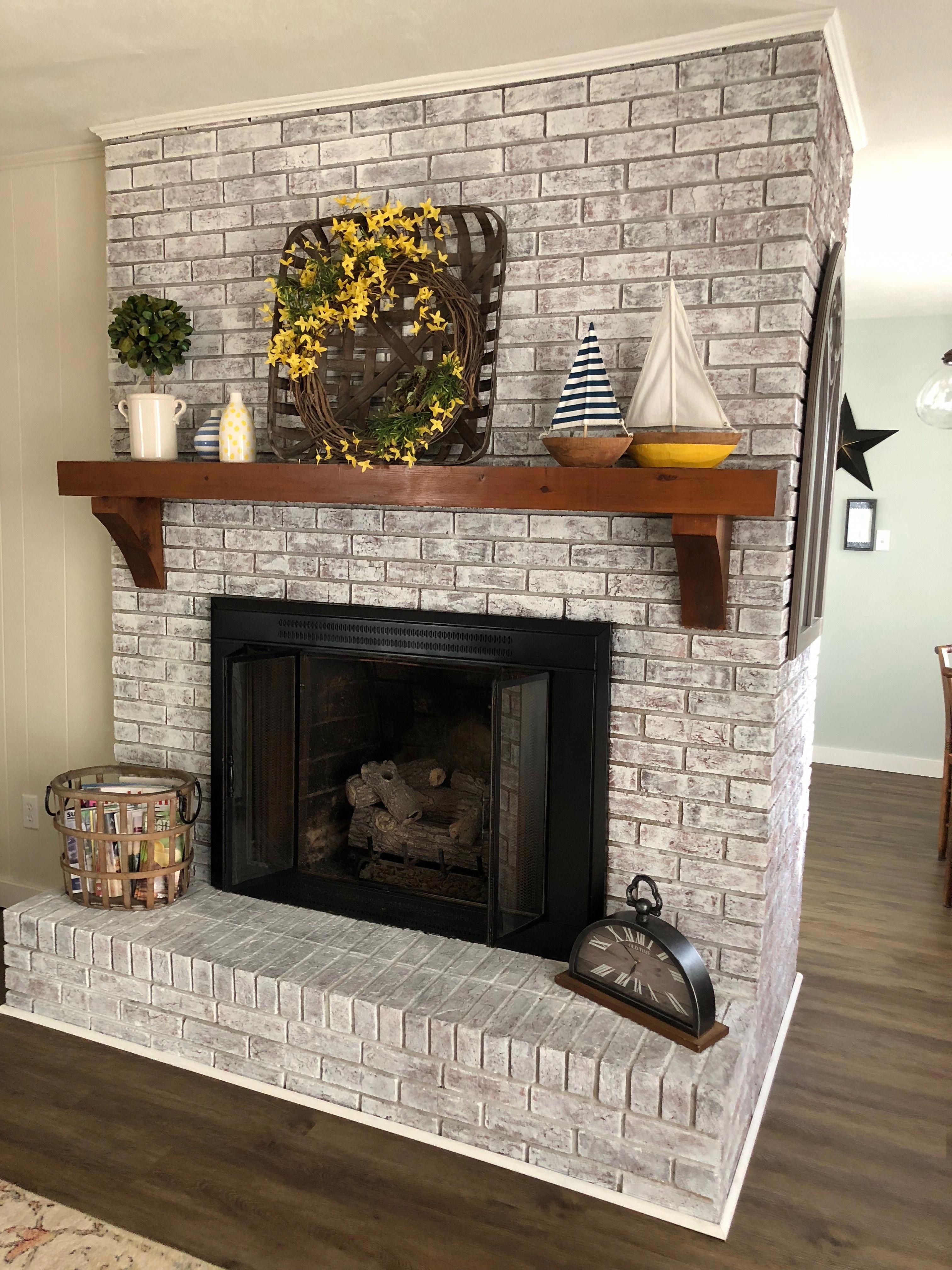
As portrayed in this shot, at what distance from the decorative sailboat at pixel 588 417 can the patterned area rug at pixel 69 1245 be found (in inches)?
65.7

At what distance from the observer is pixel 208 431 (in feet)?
8.32

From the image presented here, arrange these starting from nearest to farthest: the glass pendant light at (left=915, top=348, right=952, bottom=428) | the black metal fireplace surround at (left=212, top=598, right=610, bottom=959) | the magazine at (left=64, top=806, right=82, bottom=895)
→ the black metal fireplace surround at (left=212, top=598, right=610, bottom=959) < the magazine at (left=64, top=806, right=82, bottom=895) < the glass pendant light at (left=915, top=348, right=952, bottom=428)

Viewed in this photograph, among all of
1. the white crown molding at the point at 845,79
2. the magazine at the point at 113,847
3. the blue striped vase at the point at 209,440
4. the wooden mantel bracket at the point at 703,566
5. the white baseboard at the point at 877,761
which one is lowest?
the white baseboard at the point at 877,761

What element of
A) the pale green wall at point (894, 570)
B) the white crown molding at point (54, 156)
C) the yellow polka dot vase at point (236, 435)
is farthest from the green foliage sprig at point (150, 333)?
the pale green wall at point (894, 570)

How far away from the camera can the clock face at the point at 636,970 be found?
2.04m

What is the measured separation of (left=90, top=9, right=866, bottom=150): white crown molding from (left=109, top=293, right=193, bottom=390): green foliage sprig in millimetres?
492

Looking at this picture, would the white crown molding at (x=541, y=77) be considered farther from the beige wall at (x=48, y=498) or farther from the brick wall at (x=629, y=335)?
the beige wall at (x=48, y=498)

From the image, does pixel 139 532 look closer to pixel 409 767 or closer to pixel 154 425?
pixel 154 425

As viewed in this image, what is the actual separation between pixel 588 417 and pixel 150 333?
1.22 meters

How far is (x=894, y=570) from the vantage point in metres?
5.31

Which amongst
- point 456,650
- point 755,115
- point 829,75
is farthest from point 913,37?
point 456,650

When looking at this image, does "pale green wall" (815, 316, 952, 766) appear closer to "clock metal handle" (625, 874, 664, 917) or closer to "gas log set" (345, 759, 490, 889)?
"gas log set" (345, 759, 490, 889)

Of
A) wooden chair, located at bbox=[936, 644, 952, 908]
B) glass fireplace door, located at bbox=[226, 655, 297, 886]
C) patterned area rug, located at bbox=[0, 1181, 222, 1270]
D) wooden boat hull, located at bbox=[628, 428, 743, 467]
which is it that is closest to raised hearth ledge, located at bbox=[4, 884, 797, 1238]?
glass fireplace door, located at bbox=[226, 655, 297, 886]

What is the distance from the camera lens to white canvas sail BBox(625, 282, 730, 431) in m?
2.02
